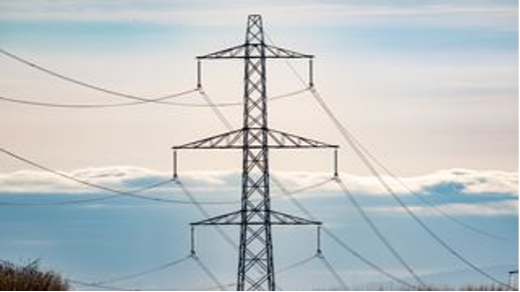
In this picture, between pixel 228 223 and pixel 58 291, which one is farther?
pixel 228 223

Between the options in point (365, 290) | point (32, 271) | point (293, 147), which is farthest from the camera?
point (293, 147)

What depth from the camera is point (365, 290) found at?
5225 centimetres

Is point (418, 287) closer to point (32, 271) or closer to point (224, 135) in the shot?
point (32, 271)

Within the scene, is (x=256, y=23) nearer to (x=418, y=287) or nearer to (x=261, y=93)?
(x=261, y=93)

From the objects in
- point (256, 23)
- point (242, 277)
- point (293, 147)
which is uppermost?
point (256, 23)

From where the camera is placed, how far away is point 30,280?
2319 inches

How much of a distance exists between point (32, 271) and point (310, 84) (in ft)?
82.2

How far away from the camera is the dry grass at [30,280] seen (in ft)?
183

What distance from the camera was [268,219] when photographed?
3189 inches

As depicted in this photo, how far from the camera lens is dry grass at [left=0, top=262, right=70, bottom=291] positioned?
55781 millimetres

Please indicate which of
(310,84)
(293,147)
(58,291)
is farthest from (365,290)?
(310,84)

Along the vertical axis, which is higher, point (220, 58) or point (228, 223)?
point (220, 58)

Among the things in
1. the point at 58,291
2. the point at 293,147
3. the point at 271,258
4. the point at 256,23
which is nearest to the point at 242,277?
the point at 271,258

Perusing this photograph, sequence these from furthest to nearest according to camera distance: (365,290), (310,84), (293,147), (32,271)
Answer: (310,84)
(293,147)
(32,271)
(365,290)
